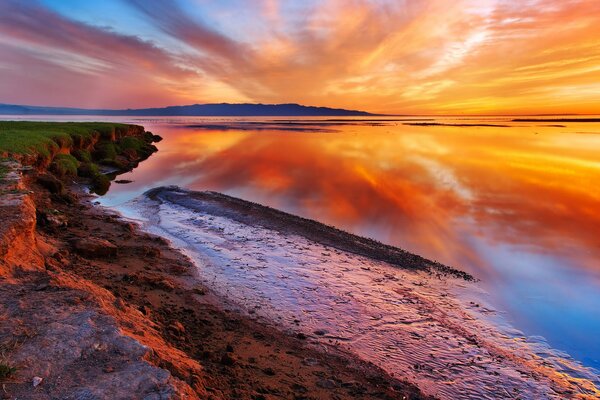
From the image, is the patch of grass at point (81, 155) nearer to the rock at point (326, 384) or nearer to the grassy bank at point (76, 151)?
the grassy bank at point (76, 151)

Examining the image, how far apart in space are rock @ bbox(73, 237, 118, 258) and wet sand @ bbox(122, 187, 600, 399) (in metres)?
2.25

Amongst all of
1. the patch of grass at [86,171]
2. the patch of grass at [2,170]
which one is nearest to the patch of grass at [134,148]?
the patch of grass at [86,171]

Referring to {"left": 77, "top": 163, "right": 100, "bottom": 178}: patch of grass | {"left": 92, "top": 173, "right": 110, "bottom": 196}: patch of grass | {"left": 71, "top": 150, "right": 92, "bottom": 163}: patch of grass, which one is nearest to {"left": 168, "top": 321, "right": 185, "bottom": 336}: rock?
{"left": 92, "top": 173, "right": 110, "bottom": 196}: patch of grass

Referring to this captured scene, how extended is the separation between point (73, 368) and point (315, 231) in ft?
32.5

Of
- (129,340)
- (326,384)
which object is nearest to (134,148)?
(129,340)

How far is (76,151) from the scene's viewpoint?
2619 centimetres

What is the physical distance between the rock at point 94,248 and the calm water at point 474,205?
26.7 ft

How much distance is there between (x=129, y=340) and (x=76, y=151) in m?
26.0

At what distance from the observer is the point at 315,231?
44.3 feet

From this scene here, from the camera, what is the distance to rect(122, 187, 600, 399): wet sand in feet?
20.5

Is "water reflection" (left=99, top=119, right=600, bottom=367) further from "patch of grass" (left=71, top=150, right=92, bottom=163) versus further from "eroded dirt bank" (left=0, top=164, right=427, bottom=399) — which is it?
"eroded dirt bank" (left=0, top=164, right=427, bottom=399)

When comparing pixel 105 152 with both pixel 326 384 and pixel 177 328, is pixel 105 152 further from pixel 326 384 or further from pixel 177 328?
pixel 326 384

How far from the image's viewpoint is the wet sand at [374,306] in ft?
20.5

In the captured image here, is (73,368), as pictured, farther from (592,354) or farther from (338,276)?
(592,354)
